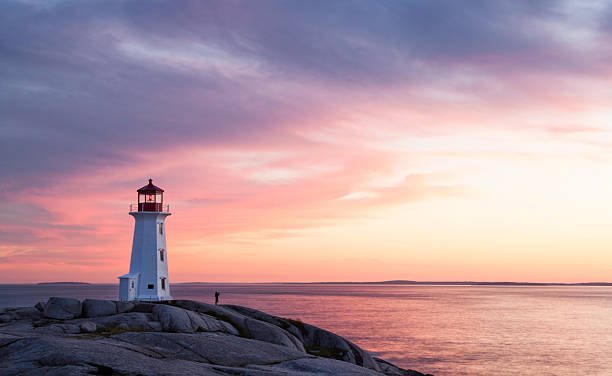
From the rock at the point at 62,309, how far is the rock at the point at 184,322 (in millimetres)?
4928

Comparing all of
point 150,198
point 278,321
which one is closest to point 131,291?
point 150,198

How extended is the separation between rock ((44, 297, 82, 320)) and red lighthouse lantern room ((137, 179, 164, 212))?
16.3 metres

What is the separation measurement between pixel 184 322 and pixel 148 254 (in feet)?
63.3

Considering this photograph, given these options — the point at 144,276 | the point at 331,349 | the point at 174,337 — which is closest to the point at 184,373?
the point at 174,337

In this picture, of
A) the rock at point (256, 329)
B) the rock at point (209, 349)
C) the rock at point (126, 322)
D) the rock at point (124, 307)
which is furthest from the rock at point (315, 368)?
the rock at point (124, 307)

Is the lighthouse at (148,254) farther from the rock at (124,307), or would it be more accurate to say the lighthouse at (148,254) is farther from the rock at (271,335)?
the rock at (271,335)

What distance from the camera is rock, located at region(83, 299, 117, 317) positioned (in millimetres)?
30453

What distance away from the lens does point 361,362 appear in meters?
31.8

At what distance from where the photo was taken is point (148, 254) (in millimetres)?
45344

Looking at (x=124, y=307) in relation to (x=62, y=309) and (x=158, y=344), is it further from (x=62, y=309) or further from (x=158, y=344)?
(x=158, y=344)

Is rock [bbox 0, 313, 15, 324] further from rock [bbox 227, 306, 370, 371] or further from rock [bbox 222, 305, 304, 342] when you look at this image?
rock [bbox 227, 306, 370, 371]

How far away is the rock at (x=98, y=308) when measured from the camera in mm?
30453

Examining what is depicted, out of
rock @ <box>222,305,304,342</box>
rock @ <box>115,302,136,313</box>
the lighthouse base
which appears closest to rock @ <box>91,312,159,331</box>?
rock @ <box>115,302,136,313</box>

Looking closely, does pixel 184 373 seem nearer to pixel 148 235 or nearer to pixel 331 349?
pixel 331 349
